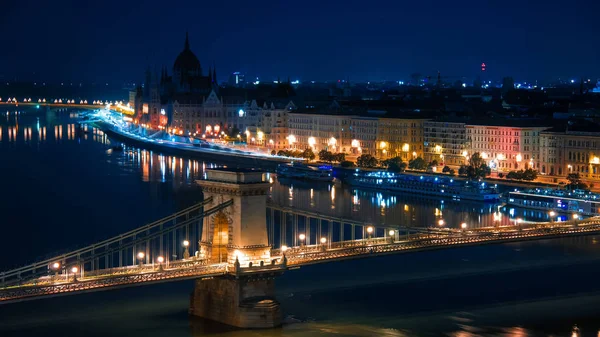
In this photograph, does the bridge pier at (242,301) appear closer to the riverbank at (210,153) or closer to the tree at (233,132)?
the riverbank at (210,153)

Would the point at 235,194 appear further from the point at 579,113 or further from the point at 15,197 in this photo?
the point at 579,113

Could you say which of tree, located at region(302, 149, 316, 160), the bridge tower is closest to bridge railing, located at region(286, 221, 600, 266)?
the bridge tower

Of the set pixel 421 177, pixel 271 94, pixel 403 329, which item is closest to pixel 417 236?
pixel 403 329

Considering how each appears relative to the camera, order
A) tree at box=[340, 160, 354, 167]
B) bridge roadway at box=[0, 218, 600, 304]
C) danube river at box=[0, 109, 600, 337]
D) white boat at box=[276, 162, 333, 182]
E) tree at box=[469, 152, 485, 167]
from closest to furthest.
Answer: bridge roadway at box=[0, 218, 600, 304]
danube river at box=[0, 109, 600, 337]
tree at box=[469, 152, 485, 167]
white boat at box=[276, 162, 333, 182]
tree at box=[340, 160, 354, 167]

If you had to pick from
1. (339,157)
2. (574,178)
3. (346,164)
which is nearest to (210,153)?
(339,157)

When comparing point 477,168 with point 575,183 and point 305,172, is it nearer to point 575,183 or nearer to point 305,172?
point 575,183

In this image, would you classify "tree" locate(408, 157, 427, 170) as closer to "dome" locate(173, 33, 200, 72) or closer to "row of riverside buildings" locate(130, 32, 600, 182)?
"row of riverside buildings" locate(130, 32, 600, 182)

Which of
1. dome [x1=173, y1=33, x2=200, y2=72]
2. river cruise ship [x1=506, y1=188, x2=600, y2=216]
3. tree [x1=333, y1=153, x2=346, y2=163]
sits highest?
dome [x1=173, y1=33, x2=200, y2=72]
